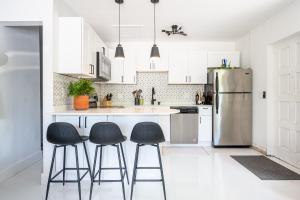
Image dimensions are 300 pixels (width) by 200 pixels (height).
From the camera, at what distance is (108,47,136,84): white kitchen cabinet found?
5.16 metres

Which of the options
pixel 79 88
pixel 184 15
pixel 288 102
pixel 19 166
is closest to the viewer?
pixel 79 88

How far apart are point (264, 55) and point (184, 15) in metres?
1.74

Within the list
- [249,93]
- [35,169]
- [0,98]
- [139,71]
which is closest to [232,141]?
[249,93]

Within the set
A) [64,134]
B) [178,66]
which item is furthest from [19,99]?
[178,66]

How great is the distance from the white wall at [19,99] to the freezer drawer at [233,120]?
3.53 metres

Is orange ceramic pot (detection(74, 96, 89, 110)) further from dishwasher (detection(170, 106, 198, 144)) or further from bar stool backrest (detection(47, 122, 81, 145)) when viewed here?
dishwasher (detection(170, 106, 198, 144))

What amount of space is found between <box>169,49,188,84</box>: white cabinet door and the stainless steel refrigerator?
0.79 metres

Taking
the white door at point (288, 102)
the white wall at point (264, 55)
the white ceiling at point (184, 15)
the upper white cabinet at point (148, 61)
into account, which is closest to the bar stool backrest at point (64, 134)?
the white ceiling at point (184, 15)

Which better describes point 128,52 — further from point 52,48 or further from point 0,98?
point 0,98

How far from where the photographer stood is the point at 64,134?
233cm

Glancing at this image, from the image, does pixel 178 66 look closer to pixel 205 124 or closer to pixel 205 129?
pixel 205 124

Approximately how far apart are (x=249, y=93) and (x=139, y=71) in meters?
2.59

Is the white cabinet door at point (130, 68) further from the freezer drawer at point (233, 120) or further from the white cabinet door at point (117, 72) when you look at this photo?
the freezer drawer at point (233, 120)

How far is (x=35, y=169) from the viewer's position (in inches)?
130
